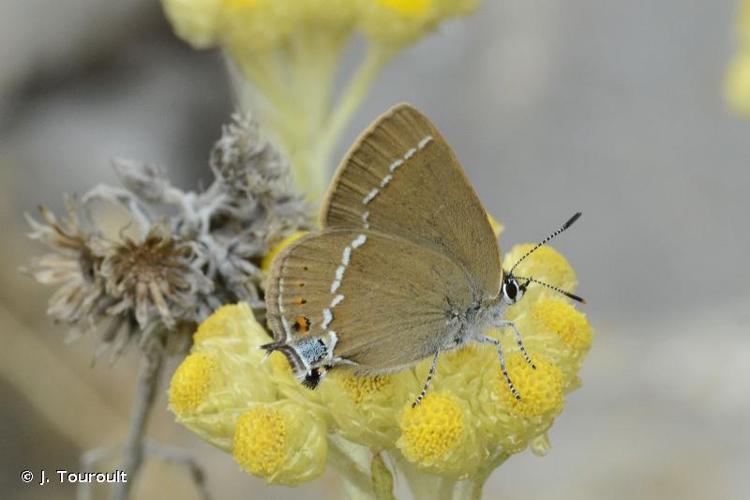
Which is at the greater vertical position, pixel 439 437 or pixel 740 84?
pixel 439 437

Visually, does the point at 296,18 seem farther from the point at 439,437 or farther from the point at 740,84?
the point at 740,84

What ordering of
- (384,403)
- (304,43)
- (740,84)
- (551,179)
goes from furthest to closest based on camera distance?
(551,179), (740,84), (304,43), (384,403)

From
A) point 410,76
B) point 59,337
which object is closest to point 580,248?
point 410,76

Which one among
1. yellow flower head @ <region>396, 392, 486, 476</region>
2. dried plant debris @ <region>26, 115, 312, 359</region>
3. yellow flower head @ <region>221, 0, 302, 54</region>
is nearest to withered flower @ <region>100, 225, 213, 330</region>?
dried plant debris @ <region>26, 115, 312, 359</region>

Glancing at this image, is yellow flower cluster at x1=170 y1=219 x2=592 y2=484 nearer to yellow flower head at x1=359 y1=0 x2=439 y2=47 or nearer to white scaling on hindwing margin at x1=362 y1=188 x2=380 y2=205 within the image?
white scaling on hindwing margin at x1=362 y1=188 x2=380 y2=205

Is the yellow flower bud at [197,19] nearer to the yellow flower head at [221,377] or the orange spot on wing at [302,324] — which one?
the yellow flower head at [221,377]

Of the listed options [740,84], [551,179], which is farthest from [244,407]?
[551,179]
